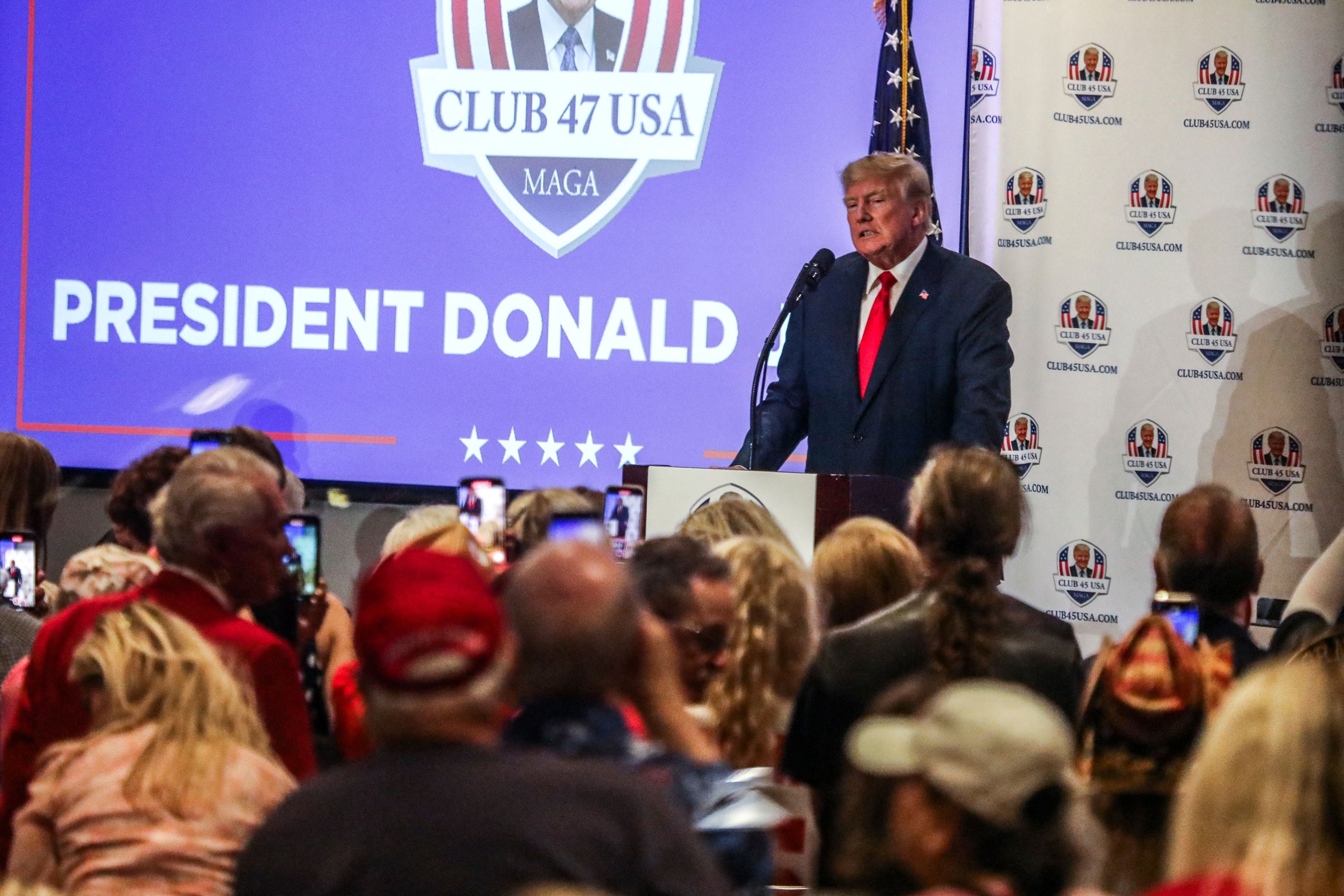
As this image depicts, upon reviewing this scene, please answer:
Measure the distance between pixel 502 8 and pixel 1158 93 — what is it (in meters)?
2.64

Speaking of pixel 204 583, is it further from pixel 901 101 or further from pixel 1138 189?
pixel 1138 189

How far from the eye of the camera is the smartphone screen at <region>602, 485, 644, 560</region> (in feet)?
11.9

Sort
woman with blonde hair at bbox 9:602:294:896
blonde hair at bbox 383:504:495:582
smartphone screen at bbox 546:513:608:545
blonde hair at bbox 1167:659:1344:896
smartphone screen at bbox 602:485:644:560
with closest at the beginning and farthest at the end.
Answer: blonde hair at bbox 1167:659:1344:896 < woman with blonde hair at bbox 9:602:294:896 < blonde hair at bbox 383:504:495:582 < smartphone screen at bbox 546:513:608:545 < smartphone screen at bbox 602:485:644:560

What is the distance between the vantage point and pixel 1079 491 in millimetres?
6320

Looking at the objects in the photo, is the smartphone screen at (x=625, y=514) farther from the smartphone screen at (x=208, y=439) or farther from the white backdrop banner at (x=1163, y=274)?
the white backdrop banner at (x=1163, y=274)

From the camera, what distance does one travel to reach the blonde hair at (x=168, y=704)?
6.40ft

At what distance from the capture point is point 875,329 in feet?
16.6

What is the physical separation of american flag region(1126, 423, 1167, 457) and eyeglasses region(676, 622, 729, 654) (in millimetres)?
4387

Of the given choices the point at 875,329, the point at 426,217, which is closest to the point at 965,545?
the point at 875,329

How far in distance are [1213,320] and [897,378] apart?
1977 mm

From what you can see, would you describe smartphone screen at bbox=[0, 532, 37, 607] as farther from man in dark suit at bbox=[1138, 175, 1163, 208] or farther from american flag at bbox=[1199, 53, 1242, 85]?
american flag at bbox=[1199, 53, 1242, 85]

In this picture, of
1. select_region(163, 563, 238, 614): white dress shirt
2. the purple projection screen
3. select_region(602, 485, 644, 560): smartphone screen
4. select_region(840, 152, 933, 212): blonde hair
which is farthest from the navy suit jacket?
select_region(163, 563, 238, 614): white dress shirt

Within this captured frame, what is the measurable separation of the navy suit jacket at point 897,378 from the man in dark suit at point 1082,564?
61.6 inches

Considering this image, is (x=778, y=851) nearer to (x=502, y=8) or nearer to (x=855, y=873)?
(x=855, y=873)
